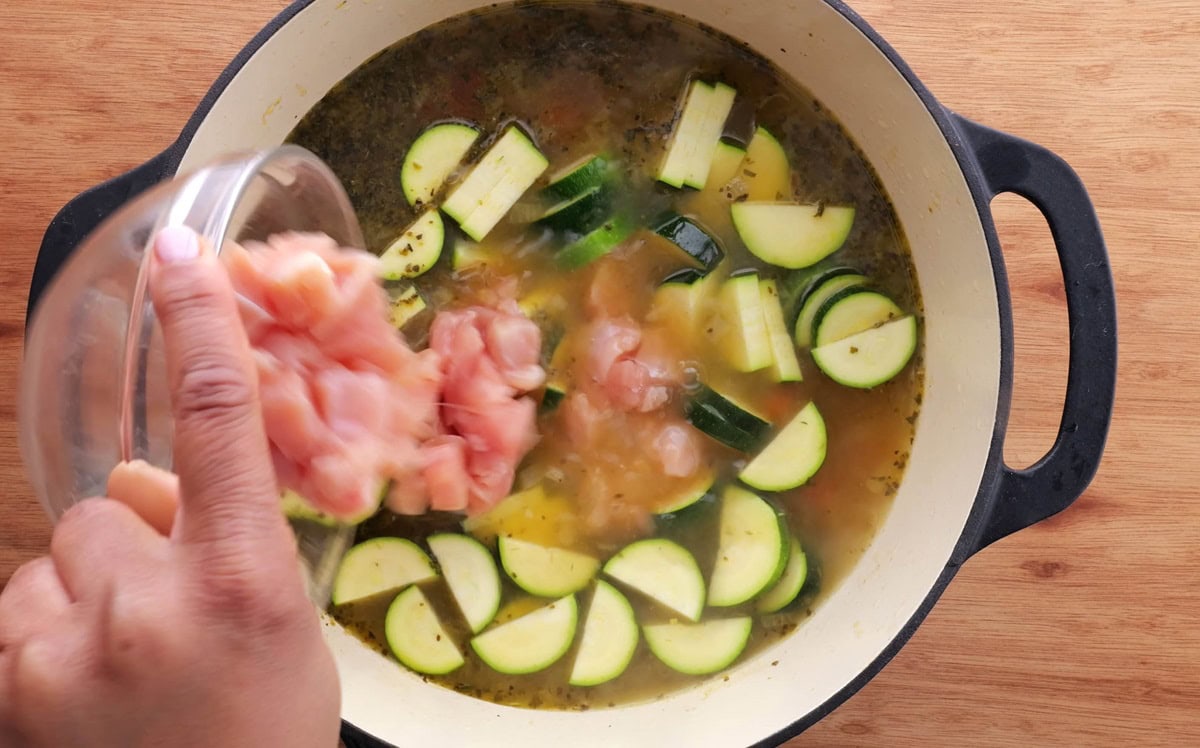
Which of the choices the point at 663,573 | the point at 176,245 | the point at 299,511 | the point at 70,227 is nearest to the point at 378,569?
the point at 299,511

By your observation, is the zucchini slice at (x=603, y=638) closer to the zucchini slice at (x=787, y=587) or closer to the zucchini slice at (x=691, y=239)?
the zucchini slice at (x=787, y=587)

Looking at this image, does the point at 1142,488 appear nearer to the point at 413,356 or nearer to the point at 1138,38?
the point at 1138,38

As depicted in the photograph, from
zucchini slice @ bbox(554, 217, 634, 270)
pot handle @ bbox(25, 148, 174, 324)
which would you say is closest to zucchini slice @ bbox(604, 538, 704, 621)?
zucchini slice @ bbox(554, 217, 634, 270)

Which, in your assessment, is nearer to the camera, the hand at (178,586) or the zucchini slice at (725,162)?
the hand at (178,586)

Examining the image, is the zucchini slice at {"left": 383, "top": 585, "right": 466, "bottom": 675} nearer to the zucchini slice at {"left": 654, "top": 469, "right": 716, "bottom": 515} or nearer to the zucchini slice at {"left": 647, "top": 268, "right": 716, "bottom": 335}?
the zucchini slice at {"left": 654, "top": 469, "right": 716, "bottom": 515}

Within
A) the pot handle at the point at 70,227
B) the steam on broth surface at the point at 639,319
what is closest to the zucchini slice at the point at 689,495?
the steam on broth surface at the point at 639,319
